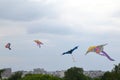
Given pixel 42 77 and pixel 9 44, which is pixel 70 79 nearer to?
pixel 42 77

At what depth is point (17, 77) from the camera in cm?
9662

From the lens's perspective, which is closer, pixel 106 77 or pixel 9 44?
pixel 9 44

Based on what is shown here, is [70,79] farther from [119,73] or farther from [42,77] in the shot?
[42,77]

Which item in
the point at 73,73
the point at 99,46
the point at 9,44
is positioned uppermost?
the point at 73,73

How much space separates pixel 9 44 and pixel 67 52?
37.4ft

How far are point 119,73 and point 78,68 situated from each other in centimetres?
1495

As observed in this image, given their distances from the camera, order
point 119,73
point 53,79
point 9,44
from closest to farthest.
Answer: point 9,44 < point 53,79 < point 119,73

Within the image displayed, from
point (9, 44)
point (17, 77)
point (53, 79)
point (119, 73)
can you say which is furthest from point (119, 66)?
point (9, 44)

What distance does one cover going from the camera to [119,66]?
4434 inches

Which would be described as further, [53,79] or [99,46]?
[53,79]

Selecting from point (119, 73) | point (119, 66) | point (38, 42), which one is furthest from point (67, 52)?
point (119, 66)

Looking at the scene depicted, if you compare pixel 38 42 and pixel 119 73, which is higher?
pixel 119 73

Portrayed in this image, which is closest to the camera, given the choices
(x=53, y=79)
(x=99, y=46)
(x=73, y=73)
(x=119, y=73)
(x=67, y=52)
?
(x=99, y=46)

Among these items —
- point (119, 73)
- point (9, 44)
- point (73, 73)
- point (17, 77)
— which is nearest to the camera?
point (9, 44)
